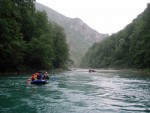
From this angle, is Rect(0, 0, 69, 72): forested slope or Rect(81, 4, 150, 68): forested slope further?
Rect(81, 4, 150, 68): forested slope

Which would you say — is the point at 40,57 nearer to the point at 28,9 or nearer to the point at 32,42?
the point at 32,42

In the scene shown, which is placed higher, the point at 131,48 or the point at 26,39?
the point at 131,48

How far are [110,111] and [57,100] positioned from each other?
512 cm

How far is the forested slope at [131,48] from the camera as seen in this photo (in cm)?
8368

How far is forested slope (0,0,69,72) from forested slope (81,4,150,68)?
25676 mm

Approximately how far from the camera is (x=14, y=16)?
2008 inches

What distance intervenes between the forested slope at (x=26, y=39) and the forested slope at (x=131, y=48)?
25.7m

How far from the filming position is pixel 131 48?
103 m

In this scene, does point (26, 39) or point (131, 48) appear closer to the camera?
point (26, 39)

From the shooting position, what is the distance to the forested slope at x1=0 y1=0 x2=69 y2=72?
44394mm

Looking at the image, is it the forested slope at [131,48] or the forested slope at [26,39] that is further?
the forested slope at [131,48]

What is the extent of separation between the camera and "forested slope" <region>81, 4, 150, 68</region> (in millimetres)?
83675

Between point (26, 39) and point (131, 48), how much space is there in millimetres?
50988

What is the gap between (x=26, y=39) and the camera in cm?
6606
